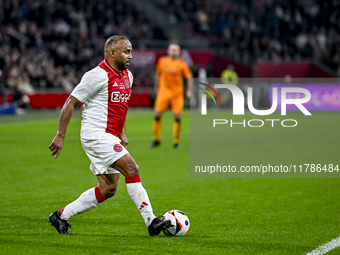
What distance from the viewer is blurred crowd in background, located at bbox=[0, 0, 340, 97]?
79.5ft

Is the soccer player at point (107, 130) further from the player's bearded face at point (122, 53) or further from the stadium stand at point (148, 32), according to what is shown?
the stadium stand at point (148, 32)

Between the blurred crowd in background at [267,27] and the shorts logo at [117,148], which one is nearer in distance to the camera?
the shorts logo at [117,148]

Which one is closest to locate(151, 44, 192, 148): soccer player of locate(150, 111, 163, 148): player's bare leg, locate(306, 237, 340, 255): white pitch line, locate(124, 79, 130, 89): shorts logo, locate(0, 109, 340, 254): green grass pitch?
locate(150, 111, 163, 148): player's bare leg

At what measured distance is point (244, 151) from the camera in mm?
11086

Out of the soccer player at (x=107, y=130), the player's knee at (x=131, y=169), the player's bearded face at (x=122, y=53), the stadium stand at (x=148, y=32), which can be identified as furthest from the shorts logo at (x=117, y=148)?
the stadium stand at (x=148, y=32)

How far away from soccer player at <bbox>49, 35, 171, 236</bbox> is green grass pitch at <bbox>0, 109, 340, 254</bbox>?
278 mm

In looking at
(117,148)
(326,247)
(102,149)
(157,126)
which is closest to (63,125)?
(102,149)

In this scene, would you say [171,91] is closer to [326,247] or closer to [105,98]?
[105,98]

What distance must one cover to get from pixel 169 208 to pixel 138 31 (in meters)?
22.9

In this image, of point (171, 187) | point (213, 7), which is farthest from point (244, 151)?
point (213, 7)

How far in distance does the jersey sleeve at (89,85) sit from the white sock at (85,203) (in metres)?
0.90

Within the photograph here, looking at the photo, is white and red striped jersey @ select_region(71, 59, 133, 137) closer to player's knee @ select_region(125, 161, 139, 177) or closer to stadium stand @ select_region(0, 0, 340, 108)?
player's knee @ select_region(125, 161, 139, 177)

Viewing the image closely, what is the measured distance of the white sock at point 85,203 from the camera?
4.81 meters

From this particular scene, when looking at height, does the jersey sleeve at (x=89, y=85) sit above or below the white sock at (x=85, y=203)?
above
